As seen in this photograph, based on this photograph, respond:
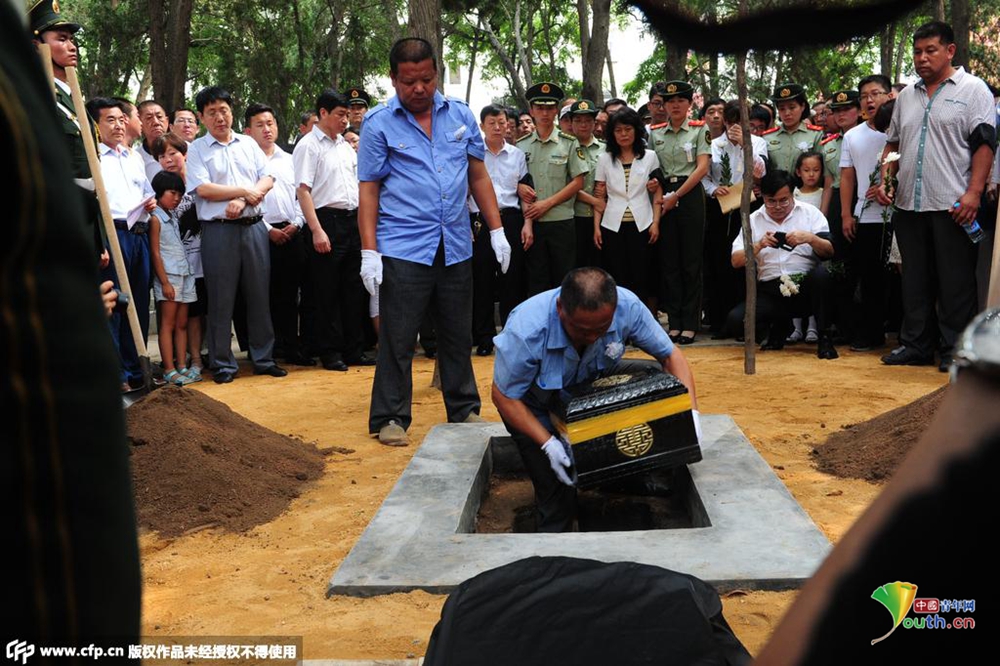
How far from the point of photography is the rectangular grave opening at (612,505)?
179 inches

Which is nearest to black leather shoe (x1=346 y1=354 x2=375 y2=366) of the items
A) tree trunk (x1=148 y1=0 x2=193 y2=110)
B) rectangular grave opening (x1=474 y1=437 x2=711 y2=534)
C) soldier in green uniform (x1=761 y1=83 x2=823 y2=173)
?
rectangular grave opening (x1=474 y1=437 x2=711 y2=534)

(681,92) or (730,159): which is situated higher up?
(681,92)

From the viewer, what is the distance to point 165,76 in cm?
1375

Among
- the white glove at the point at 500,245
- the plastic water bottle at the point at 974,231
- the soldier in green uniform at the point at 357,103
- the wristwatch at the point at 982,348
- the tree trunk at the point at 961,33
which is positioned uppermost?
the soldier in green uniform at the point at 357,103

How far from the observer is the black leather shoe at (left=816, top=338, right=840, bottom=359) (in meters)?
7.72

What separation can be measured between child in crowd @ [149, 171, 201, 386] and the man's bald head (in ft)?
13.3

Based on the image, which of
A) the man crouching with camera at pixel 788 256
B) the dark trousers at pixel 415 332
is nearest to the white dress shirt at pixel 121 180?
the dark trousers at pixel 415 332

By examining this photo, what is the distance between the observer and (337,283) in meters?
7.98

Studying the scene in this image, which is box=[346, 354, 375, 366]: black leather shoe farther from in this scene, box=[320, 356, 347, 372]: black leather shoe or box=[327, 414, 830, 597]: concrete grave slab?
box=[327, 414, 830, 597]: concrete grave slab

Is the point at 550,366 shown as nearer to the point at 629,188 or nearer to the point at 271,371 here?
the point at 271,371

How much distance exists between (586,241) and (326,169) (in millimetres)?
2429

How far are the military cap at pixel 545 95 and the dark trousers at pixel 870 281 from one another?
8.79 feet

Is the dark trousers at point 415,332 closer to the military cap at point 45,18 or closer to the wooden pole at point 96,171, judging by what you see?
the wooden pole at point 96,171

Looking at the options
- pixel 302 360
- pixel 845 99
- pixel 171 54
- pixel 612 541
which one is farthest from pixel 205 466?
pixel 171 54
